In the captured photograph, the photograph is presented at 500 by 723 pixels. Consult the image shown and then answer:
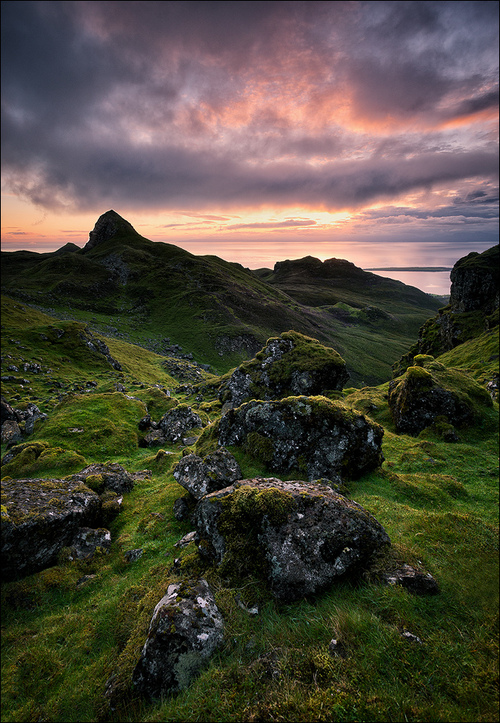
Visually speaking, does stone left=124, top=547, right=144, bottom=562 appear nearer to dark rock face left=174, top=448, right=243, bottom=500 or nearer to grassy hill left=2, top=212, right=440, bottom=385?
dark rock face left=174, top=448, right=243, bottom=500

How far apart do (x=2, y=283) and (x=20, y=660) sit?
16444cm

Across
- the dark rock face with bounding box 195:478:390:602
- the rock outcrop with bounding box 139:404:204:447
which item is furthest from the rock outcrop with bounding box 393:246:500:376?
the dark rock face with bounding box 195:478:390:602

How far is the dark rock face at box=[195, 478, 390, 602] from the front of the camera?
7715mm

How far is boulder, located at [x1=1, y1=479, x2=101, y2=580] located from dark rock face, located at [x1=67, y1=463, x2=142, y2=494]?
1.77 metres

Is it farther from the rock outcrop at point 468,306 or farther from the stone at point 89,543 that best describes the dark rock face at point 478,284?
the stone at point 89,543

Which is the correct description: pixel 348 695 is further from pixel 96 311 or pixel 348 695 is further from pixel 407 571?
pixel 96 311

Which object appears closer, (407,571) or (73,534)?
(407,571)

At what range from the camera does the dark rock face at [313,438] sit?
49.6 ft

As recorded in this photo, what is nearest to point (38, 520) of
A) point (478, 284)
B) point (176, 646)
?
point (176, 646)

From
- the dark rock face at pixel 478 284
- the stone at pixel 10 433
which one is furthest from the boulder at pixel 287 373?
the dark rock face at pixel 478 284

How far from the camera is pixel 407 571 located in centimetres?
758

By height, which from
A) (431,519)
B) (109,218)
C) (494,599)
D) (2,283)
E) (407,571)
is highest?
(109,218)

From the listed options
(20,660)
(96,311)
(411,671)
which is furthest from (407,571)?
(96,311)

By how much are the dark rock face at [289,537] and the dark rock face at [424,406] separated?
19136 millimetres
